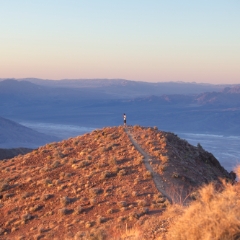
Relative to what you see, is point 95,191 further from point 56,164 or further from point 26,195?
point 56,164

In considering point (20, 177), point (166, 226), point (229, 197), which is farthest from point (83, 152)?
point (229, 197)

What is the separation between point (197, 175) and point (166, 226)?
8043 millimetres

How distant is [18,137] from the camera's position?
12156cm

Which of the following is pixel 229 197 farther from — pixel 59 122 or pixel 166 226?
pixel 59 122

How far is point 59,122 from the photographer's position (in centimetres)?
17612

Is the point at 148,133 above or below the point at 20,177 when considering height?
above

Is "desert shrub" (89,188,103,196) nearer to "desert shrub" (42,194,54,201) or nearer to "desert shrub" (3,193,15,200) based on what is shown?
"desert shrub" (42,194,54,201)

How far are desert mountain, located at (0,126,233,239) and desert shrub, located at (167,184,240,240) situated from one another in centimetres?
107

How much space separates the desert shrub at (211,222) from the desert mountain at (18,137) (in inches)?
4221

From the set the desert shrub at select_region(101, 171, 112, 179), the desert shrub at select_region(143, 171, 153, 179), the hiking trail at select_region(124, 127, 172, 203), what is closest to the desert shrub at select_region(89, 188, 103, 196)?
the desert shrub at select_region(101, 171, 112, 179)

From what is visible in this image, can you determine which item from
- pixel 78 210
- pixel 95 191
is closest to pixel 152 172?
pixel 95 191

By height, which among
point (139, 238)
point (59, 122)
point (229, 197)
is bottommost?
point (59, 122)

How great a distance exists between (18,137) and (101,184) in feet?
359

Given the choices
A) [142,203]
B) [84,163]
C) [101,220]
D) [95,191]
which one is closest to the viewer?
[101,220]
